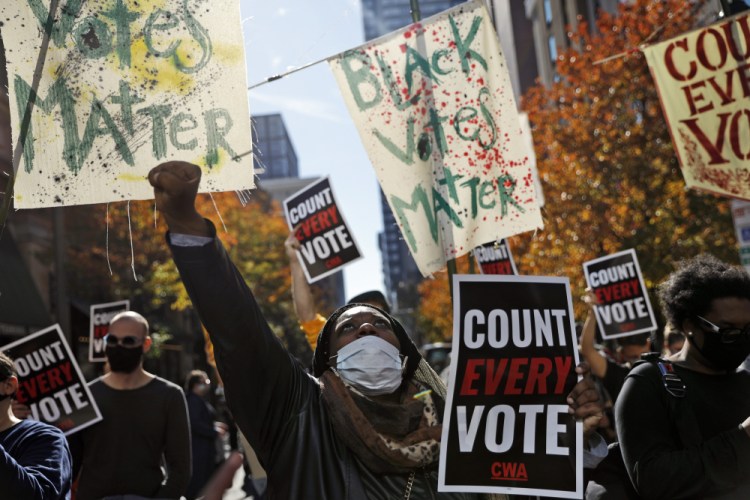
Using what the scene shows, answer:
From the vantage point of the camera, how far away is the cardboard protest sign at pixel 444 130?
4930 mm

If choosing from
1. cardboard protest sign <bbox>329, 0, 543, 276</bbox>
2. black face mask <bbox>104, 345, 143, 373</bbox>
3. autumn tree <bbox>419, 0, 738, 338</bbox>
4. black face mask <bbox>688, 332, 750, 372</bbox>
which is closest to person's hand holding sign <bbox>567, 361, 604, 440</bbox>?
black face mask <bbox>688, 332, 750, 372</bbox>

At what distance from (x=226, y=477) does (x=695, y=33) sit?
18.5 feet

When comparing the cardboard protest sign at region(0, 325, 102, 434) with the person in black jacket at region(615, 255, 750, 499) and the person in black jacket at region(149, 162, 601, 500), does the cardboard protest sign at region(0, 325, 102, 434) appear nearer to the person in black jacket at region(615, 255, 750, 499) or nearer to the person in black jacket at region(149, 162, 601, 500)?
the person in black jacket at region(149, 162, 601, 500)

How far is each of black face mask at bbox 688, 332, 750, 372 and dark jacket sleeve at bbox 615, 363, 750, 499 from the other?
0.20 meters

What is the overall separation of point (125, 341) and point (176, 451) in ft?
2.22

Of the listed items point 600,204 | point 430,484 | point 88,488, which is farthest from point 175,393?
point 600,204

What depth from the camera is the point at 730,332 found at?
3.01m

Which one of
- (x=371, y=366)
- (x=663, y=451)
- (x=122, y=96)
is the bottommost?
(x=663, y=451)

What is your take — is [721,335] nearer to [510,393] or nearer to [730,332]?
[730,332]

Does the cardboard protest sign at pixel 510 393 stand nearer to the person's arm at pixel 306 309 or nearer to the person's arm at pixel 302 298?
the person's arm at pixel 306 309

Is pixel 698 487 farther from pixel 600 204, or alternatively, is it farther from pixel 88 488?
pixel 600 204

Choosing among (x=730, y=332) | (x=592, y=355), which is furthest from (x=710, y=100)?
(x=730, y=332)

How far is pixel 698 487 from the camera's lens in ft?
9.07

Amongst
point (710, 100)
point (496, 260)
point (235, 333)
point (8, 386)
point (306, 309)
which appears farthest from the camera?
point (496, 260)
